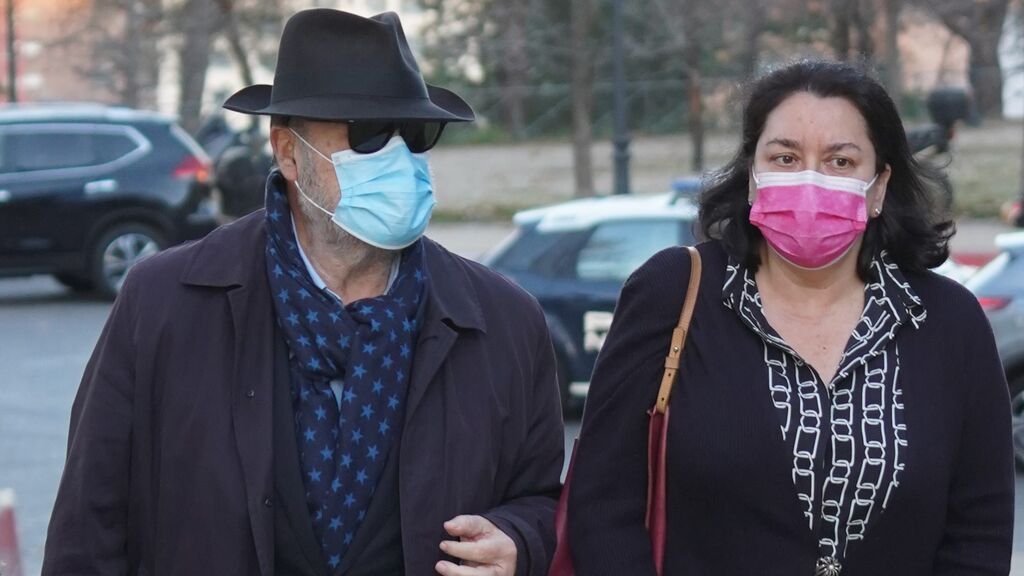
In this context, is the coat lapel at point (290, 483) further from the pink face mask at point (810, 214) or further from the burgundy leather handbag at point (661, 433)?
the pink face mask at point (810, 214)

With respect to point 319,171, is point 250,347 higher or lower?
lower

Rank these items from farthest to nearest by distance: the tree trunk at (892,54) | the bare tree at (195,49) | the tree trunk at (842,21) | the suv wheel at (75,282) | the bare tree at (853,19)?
the bare tree at (195,49) → the tree trunk at (892,54) → the tree trunk at (842,21) → the bare tree at (853,19) → the suv wheel at (75,282)

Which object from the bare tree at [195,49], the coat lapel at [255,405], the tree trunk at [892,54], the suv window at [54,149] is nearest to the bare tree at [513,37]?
the bare tree at [195,49]

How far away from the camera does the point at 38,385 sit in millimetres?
11281

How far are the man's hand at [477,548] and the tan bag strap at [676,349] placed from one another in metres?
0.39

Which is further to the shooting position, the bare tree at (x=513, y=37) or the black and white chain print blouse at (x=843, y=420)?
the bare tree at (x=513, y=37)

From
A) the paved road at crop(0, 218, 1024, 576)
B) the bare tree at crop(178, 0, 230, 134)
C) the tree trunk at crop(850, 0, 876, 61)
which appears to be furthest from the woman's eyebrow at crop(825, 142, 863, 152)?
the bare tree at crop(178, 0, 230, 134)

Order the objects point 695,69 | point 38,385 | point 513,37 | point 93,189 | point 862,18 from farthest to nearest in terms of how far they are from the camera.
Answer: point 513,37, point 695,69, point 862,18, point 93,189, point 38,385

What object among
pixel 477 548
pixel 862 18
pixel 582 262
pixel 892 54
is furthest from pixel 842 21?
pixel 477 548

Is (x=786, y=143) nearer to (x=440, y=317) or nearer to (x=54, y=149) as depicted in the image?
(x=440, y=317)

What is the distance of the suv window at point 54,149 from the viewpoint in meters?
15.2

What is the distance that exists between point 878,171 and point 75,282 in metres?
14.3

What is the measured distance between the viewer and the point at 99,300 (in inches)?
622

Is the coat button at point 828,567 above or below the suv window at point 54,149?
above
